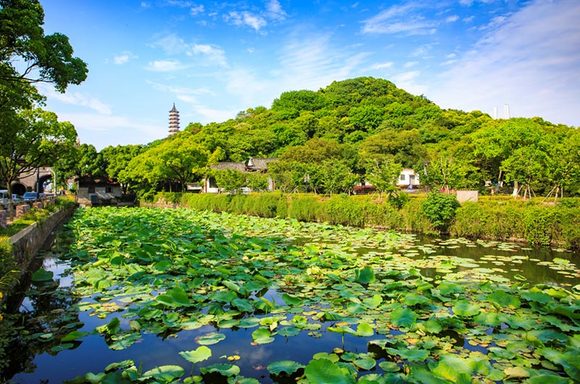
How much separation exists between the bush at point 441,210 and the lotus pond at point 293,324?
623cm

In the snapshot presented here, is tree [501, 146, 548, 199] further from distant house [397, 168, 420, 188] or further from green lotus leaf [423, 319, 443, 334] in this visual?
distant house [397, 168, 420, 188]

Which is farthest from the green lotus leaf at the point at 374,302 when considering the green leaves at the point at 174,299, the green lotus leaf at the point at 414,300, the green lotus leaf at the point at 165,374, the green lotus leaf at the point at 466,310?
the green lotus leaf at the point at 165,374

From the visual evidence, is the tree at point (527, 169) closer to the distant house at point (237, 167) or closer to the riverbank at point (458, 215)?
the riverbank at point (458, 215)

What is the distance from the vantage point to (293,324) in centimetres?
502

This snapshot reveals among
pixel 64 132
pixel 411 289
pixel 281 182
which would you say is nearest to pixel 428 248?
pixel 411 289

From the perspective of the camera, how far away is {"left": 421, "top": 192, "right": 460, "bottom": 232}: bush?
15.2 m

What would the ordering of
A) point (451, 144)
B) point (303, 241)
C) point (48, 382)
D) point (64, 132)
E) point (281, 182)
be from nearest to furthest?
point (48, 382)
point (303, 241)
point (64, 132)
point (281, 182)
point (451, 144)

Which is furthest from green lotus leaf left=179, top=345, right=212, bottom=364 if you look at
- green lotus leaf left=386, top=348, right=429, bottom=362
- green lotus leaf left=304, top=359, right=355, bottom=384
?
green lotus leaf left=386, top=348, right=429, bottom=362

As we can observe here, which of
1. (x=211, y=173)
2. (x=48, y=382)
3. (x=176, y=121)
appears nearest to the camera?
(x=48, y=382)

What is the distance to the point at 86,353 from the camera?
4.68 m

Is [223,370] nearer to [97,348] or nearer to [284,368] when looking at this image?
[284,368]

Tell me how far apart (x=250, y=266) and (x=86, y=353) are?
13.3 feet

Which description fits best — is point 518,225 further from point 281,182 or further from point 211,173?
point 211,173

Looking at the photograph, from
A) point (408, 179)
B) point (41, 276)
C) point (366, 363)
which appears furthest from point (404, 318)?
point (408, 179)
